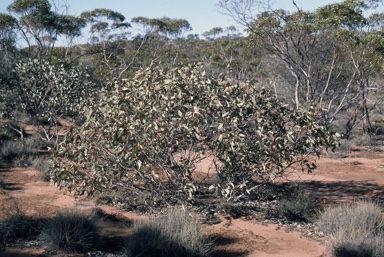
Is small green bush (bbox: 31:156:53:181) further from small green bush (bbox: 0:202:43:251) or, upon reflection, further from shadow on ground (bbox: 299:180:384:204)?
shadow on ground (bbox: 299:180:384:204)

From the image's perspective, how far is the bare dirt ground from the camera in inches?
272

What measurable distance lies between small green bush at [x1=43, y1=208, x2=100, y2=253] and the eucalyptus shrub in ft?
3.67

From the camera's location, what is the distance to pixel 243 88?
8.07 meters

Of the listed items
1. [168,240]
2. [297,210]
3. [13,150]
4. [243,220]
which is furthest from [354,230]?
[13,150]

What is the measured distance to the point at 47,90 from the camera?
13.3 m

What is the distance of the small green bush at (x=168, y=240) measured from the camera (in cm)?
621

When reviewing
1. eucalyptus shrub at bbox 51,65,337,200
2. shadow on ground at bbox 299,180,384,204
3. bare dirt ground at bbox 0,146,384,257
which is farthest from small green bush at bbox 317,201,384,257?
shadow on ground at bbox 299,180,384,204

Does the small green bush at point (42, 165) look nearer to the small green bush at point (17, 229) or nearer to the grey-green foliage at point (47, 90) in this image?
the grey-green foliage at point (47, 90)

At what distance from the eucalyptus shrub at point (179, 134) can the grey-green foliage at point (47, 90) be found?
5266mm

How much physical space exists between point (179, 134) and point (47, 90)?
7074mm

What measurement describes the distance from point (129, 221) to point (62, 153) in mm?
1626

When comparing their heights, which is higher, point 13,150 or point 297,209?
point 13,150

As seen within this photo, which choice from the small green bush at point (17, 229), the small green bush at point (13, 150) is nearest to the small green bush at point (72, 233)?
the small green bush at point (17, 229)

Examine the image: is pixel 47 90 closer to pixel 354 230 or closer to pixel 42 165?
pixel 42 165
